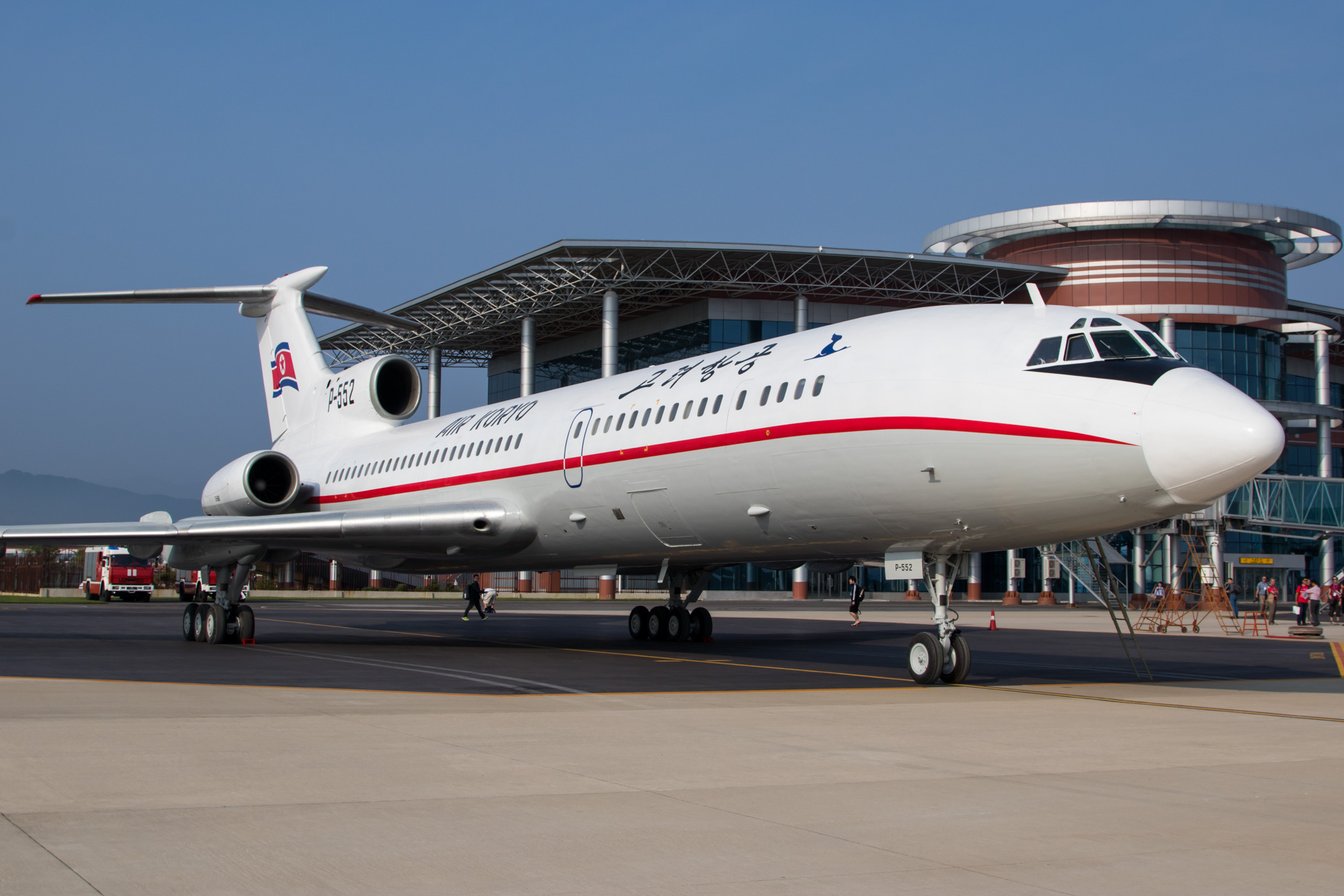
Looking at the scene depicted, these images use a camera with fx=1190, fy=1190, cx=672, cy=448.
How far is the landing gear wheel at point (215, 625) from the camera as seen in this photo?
2008 cm

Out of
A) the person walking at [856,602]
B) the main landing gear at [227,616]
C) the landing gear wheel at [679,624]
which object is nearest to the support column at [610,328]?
the person walking at [856,602]

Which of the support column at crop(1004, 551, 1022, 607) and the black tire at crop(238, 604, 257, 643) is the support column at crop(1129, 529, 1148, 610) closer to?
the support column at crop(1004, 551, 1022, 607)

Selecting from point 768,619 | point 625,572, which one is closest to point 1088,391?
point 625,572

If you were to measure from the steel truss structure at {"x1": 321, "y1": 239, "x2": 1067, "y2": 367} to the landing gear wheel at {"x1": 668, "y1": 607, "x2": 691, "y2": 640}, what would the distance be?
34.0 metres

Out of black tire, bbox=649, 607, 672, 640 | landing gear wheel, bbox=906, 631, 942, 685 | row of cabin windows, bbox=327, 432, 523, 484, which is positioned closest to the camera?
landing gear wheel, bbox=906, 631, 942, 685

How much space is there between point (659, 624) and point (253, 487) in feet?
27.8

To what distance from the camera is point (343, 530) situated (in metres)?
19.3

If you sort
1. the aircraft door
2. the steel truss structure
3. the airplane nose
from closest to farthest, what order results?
the airplane nose, the aircraft door, the steel truss structure

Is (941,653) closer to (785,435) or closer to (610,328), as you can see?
(785,435)

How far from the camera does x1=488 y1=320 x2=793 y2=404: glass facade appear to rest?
202ft

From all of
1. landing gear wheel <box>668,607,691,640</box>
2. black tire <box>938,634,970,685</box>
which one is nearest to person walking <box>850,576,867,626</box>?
landing gear wheel <box>668,607,691,640</box>

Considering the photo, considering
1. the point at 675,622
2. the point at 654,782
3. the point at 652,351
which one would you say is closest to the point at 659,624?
the point at 675,622

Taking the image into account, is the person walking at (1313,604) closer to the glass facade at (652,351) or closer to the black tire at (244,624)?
the glass facade at (652,351)

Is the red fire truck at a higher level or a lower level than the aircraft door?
lower
